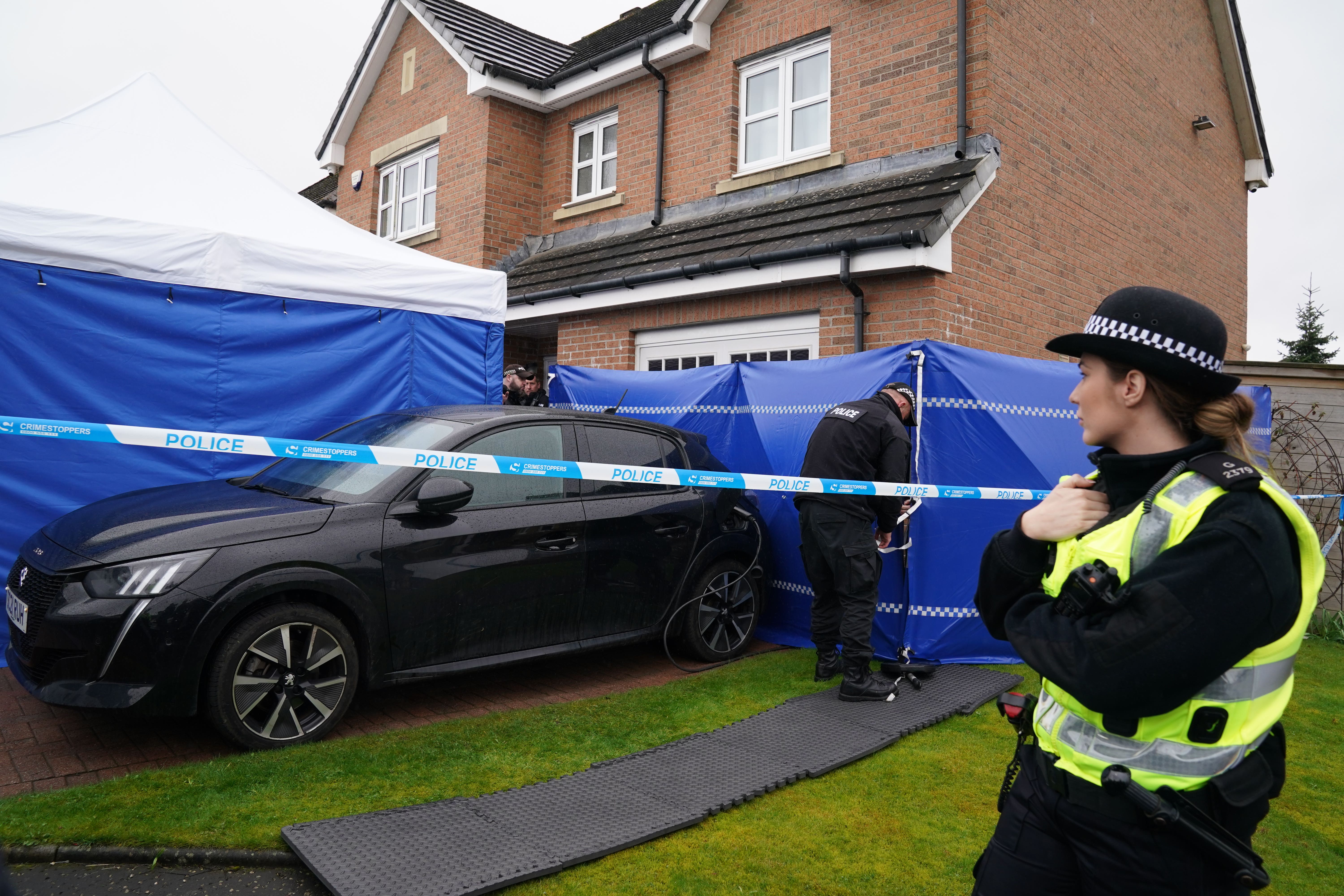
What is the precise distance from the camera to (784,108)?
10180mm

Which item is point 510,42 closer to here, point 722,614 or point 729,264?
point 729,264

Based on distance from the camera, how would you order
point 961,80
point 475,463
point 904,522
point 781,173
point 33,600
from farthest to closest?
point 781,173, point 961,80, point 904,522, point 475,463, point 33,600

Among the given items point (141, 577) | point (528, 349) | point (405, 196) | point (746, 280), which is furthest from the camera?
point (405, 196)

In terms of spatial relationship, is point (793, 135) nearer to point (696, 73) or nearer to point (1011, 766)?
point (696, 73)

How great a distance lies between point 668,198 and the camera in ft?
36.8

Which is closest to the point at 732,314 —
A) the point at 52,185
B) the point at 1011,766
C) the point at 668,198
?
the point at 668,198

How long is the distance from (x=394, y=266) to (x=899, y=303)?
176 inches

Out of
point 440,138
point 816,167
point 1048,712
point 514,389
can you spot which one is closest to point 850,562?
point 1048,712

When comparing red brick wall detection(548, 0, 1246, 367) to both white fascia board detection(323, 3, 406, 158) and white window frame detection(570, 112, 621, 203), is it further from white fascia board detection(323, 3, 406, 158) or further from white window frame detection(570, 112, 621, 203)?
white fascia board detection(323, 3, 406, 158)

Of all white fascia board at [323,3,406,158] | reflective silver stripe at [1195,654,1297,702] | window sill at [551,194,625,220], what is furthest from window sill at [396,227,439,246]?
reflective silver stripe at [1195,654,1297,702]

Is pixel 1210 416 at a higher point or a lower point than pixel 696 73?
lower

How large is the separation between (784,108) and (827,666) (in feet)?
22.5

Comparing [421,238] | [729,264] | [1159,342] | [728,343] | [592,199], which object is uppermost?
[592,199]

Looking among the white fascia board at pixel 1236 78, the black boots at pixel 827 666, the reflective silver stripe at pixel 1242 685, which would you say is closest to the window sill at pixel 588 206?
the black boots at pixel 827 666
